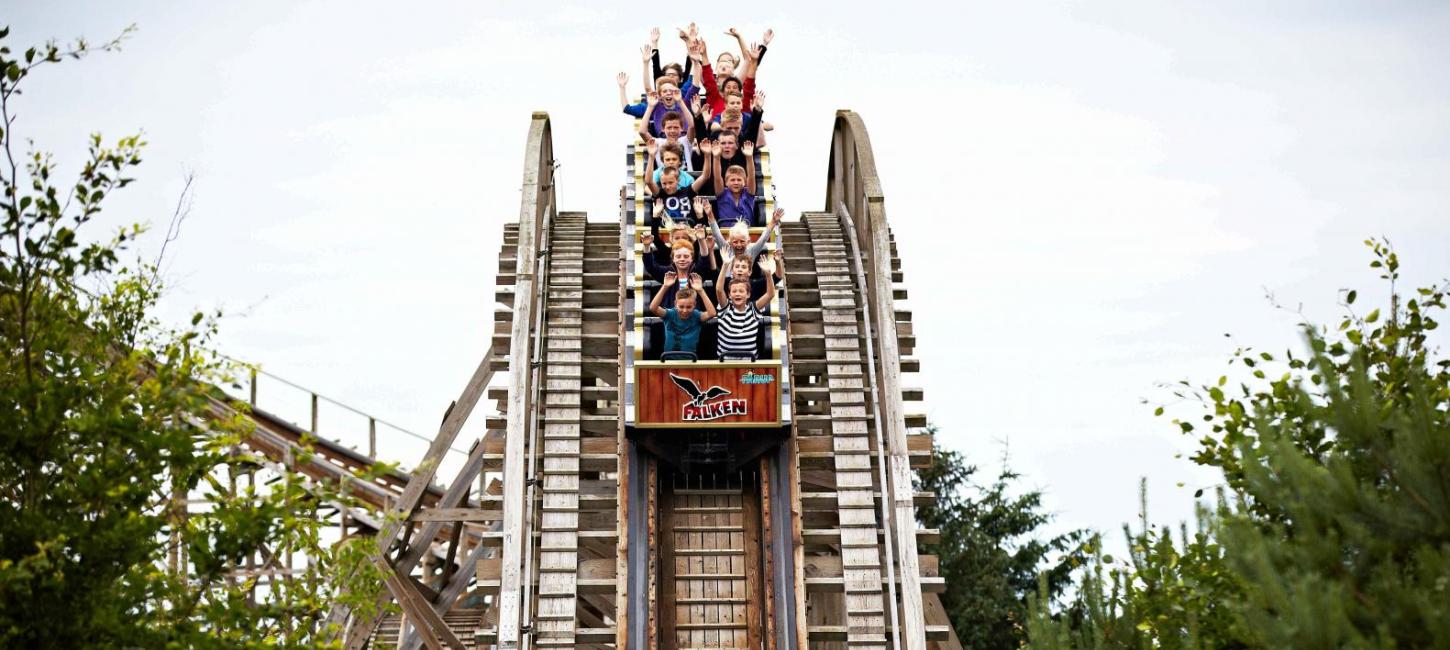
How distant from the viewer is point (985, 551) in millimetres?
27078

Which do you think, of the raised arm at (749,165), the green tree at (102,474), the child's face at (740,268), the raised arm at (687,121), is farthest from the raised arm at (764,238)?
the green tree at (102,474)

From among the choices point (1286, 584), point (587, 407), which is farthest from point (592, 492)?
point (1286, 584)

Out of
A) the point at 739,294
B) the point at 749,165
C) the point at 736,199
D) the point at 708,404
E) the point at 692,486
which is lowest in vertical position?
the point at 692,486

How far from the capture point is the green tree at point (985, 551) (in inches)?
Answer: 1025

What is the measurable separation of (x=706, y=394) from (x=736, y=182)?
2.89 meters

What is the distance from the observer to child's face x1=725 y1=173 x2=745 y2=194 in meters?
15.5

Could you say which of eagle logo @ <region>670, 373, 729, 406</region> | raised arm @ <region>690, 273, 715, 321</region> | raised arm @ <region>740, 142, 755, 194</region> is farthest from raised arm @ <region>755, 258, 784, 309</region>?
raised arm @ <region>740, 142, 755, 194</region>

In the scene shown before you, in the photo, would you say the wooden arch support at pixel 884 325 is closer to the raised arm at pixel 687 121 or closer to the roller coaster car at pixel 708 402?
the roller coaster car at pixel 708 402

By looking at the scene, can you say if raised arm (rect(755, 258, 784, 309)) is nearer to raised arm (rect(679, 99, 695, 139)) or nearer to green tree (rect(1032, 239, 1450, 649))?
raised arm (rect(679, 99, 695, 139))

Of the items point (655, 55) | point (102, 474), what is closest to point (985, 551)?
point (655, 55)

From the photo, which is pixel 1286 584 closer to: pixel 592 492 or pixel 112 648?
pixel 112 648

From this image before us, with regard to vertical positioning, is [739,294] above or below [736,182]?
below

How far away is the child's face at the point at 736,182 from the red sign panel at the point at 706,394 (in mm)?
2696

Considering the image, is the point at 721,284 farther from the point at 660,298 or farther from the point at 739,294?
the point at 660,298
